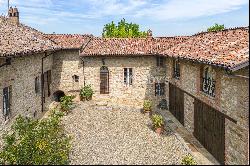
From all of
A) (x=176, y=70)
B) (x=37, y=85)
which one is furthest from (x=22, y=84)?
(x=176, y=70)

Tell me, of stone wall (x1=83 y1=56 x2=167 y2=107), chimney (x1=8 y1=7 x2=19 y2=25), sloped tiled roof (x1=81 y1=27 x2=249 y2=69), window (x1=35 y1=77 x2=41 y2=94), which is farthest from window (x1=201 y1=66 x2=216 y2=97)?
chimney (x1=8 y1=7 x2=19 y2=25)

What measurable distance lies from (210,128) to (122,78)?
38.8 ft

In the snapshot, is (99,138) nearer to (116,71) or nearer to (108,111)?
(108,111)

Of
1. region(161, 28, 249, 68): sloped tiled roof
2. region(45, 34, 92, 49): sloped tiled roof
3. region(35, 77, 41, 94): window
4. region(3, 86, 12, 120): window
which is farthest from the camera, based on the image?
region(45, 34, 92, 49): sloped tiled roof

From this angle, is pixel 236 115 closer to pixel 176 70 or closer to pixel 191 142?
pixel 191 142

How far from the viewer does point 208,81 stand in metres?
14.0

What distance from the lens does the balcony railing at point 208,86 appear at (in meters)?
13.4

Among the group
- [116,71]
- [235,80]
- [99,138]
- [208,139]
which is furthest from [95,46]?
[235,80]

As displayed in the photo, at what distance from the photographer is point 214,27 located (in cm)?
5188

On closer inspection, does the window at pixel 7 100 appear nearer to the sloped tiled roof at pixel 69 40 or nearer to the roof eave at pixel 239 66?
the sloped tiled roof at pixel 69 40

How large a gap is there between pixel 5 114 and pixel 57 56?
10906 mm

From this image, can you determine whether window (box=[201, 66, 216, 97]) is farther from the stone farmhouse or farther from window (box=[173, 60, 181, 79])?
window (box=[173, 60, 181, 79])

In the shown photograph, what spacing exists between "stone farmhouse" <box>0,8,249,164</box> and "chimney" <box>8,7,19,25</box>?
0.07m

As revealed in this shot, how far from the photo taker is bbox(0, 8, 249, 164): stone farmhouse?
1126 centimetres
